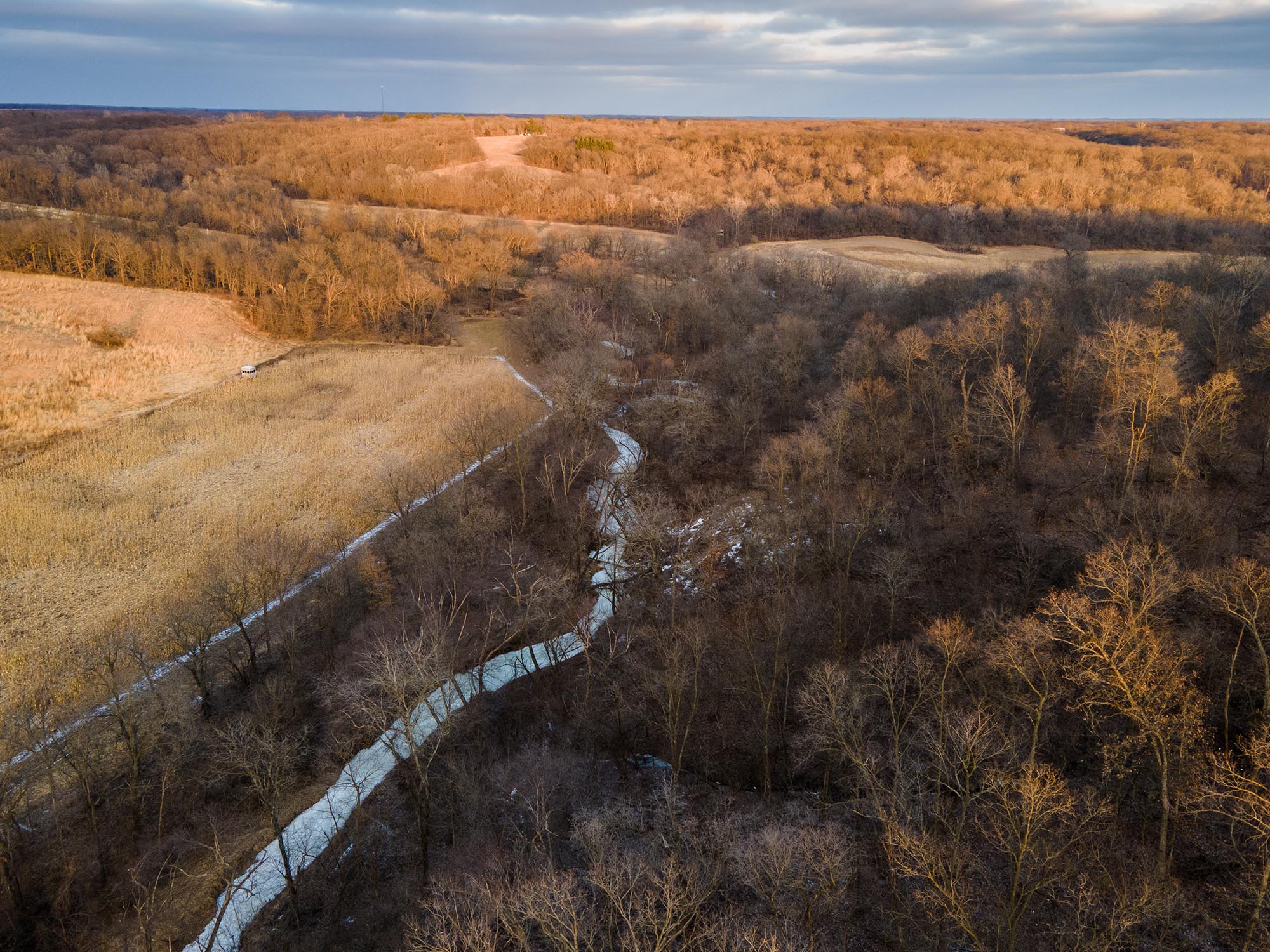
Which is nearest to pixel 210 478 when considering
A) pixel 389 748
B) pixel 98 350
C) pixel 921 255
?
pixel 98 350

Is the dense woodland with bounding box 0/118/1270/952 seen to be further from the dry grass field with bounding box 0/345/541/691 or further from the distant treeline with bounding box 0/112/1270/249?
the distant treeline with bounding box 0/112/1270/249

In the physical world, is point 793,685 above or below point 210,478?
below

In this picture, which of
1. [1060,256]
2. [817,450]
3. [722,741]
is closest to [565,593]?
[722,741]

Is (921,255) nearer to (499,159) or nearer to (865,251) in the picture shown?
(865,251)

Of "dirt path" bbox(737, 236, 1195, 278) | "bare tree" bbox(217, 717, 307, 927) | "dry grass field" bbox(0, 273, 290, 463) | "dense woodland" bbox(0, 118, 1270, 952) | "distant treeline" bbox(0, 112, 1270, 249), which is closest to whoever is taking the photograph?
"dense woodland" bbox(0, 118, 1270, 952)

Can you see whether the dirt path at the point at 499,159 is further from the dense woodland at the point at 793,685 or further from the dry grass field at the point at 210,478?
the dense woodland at the point at 793,685

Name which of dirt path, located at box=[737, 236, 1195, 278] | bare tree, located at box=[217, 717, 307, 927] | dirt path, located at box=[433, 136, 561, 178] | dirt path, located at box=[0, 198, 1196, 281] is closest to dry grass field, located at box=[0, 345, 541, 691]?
bare tree, located at box=[217, 717, 307, 927]
